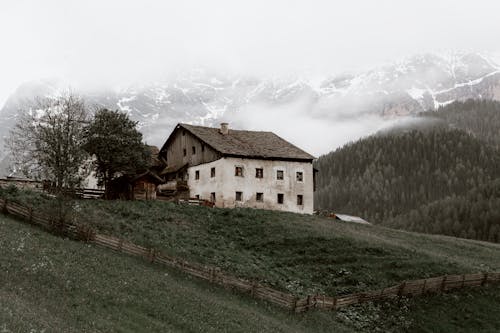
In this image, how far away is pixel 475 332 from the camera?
3544cm

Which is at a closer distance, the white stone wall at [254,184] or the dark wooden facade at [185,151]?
the white stone wall at [254,184]

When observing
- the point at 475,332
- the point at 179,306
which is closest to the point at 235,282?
the point at 179,306

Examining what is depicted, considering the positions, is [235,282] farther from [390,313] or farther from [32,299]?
[32,299]

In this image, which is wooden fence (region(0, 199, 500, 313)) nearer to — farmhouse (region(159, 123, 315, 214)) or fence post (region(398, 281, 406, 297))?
fence post (region(398, 281, 406, 297))

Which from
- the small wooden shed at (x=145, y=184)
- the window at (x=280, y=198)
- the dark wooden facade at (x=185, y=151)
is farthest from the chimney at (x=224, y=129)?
the small wooden shed at (x=145, y=184)

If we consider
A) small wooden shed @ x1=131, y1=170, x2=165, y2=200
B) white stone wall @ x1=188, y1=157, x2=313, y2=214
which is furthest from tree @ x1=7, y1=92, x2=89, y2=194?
white stone wall @ x1=188, y1=157, x2=313, y2=214

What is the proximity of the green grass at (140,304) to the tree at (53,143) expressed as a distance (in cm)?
844

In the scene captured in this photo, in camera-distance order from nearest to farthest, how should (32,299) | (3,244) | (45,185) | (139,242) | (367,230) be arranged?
(32,299)
(3,244)
(139,242)
(45,185)
(367,230)

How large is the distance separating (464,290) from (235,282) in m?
18.7

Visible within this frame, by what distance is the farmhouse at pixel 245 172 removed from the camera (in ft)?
228

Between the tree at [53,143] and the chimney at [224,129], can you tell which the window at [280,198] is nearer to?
the chimney at [224,129]

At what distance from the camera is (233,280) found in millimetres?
35938

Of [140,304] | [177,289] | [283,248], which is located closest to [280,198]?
[283,248]

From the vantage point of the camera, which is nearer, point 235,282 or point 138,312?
point 138,312
